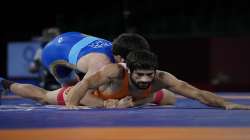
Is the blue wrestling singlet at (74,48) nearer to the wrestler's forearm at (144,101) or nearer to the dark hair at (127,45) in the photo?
the dark hair at (127,45)

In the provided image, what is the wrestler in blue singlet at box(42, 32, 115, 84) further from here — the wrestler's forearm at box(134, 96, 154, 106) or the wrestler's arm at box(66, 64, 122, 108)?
the wrestler's arm at box(66, 64, 122, 108)

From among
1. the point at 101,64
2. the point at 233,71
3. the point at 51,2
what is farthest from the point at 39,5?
the point at 101,64

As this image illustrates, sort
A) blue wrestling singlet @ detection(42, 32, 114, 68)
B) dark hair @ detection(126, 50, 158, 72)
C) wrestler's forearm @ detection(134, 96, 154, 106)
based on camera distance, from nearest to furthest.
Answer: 1. dark hair @ detection(126, 50, 158, 72)
2. wrestler's forearm @ detection(134, 96, 154, 106)
3. blue wrestling singlet @ detection(42, 32, 114, 68)

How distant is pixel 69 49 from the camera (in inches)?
193

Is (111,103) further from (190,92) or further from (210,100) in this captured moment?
(210,100)

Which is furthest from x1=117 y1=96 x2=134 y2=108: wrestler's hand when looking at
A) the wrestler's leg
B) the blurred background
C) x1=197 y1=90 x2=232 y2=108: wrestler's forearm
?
the blurred background

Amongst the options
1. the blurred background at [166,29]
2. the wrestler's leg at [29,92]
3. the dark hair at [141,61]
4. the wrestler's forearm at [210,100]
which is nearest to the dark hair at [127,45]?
the dark hair at [141,61]

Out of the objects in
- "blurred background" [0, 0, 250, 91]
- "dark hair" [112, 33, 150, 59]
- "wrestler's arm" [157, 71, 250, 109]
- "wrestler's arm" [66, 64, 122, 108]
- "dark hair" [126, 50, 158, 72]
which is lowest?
"blurred background" [0, 0, 250, 91]

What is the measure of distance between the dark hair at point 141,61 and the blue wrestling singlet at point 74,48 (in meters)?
0.51

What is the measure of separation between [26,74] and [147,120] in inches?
251

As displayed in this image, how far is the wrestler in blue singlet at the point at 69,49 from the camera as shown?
14.8 ft

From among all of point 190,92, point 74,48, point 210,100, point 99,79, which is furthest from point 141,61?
point 74,48

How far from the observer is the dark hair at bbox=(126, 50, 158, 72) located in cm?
373

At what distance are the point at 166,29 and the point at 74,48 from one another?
5.81 metres
